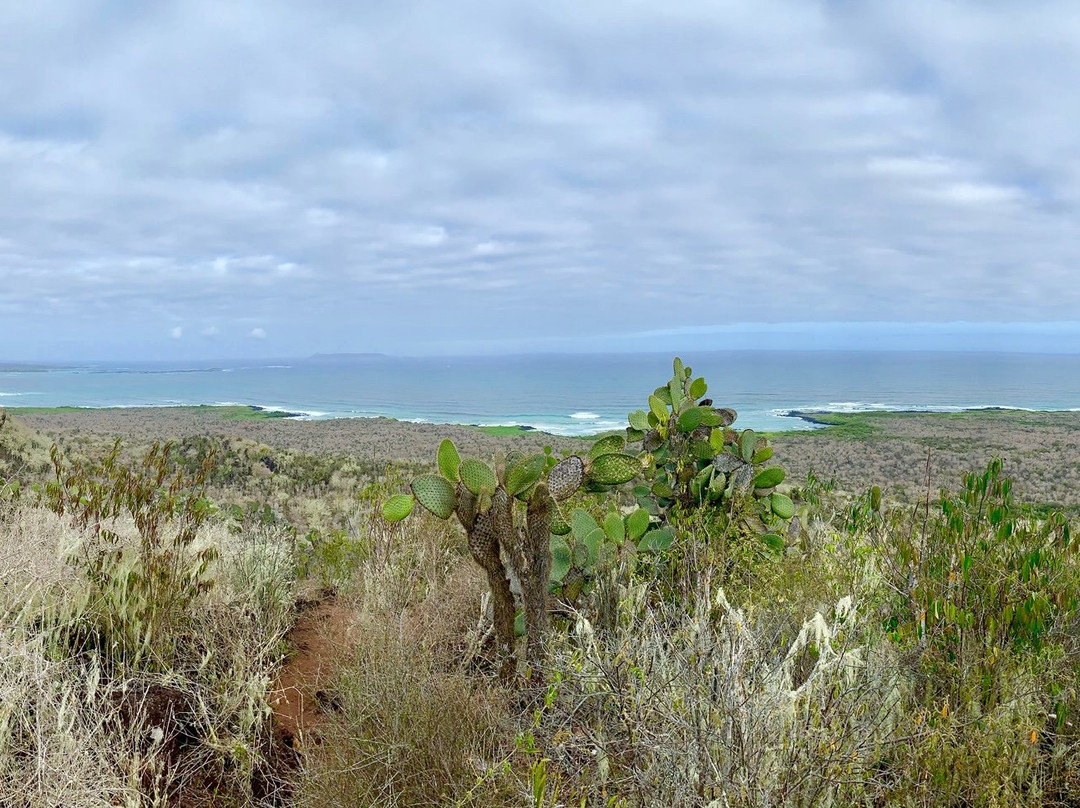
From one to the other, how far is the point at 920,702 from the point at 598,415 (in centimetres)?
5078

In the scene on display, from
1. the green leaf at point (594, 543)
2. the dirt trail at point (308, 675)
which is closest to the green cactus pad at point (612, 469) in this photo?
the green leaf at point (594, 543)

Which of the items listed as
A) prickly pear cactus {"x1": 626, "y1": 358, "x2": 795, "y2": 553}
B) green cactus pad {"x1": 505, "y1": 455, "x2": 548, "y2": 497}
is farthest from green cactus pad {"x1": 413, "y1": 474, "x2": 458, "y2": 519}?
prickly pear cactus {"x1": 626, "y1": 358, "x2": 795, "y2": 553}

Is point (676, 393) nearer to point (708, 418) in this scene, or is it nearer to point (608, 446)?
point (708, 418)

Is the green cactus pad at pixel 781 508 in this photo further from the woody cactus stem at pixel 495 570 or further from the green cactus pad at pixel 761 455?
the woody cactus stem at pixel 495 570

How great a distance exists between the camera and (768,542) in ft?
18.3

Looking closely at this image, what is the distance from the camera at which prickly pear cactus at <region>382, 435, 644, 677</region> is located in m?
4.23

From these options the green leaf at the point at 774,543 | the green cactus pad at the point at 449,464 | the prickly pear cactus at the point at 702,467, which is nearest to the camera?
the green cactus pad at the point at 449,464

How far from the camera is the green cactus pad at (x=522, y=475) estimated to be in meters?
4.23

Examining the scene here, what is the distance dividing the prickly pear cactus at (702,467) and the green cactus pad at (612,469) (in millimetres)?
974

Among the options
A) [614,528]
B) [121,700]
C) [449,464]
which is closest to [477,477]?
[449,464]

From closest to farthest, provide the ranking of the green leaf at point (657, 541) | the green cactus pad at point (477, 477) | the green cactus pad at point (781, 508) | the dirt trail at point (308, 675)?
the dirt trail at point (308, 675) < the green cactus pad at point (477, 477) < the green leaf at point (657, 541) < the green cactus pad at point (781, 508)

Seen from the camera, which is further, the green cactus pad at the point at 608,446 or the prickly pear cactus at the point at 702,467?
the prickly pear cactus at the point at 702,467

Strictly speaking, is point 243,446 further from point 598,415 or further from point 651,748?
point 598,415

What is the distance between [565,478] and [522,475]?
11.3 inches
